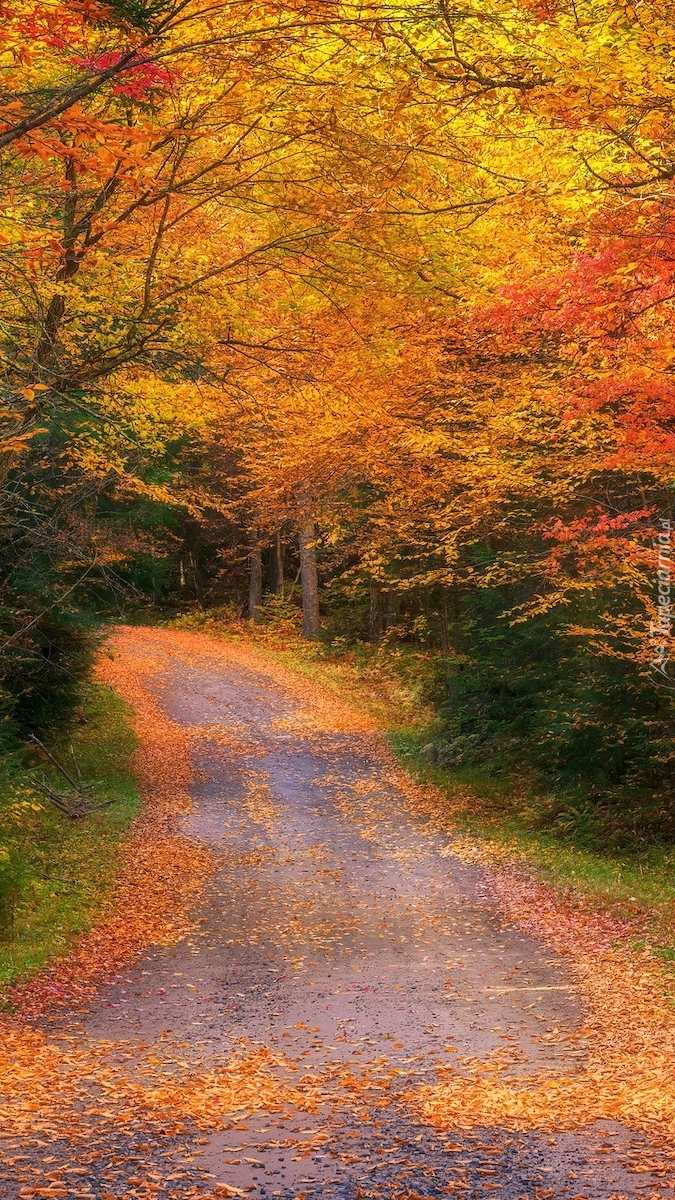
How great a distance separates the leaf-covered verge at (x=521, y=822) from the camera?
440 inches

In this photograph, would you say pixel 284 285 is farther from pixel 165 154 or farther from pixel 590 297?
pixel 590 297

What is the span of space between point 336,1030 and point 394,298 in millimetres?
6194

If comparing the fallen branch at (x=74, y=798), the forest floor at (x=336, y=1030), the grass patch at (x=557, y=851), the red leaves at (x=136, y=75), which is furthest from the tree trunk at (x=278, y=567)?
the red leaves at (x=136, y=75)

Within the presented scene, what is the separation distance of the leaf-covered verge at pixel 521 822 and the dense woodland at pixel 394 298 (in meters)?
0.43

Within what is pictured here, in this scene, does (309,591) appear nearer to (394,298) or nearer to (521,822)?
(521,822)

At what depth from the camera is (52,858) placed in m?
13.1

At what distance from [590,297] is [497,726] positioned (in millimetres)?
9978

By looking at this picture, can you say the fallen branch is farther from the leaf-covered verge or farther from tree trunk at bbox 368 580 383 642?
tree trunk at bbox 368 580 383 642

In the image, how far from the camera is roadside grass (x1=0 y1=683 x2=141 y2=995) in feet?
33.8

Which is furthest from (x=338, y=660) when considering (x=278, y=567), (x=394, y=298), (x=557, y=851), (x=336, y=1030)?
(x=336, y=1030)

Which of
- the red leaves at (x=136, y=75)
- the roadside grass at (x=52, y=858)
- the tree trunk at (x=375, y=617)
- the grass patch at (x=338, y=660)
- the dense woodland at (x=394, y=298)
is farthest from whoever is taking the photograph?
the tree trunk at (x=375, y=617)

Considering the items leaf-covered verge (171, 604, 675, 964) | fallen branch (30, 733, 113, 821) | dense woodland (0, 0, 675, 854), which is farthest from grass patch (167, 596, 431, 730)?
fallen branch (30, 733, 113, 821)

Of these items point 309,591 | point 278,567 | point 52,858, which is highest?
point 278,567

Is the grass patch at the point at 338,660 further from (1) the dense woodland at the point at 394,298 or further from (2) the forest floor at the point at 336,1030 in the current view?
(2) the forest floor at the point at 336,1030
